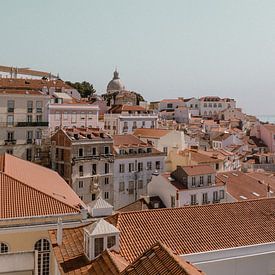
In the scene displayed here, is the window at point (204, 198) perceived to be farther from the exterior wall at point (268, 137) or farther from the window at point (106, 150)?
the exterior wall at point (268, 137)

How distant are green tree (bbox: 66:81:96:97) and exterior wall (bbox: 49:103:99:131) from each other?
37.9 m

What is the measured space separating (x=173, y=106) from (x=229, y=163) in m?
62.9

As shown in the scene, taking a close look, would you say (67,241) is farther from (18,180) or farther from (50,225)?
(18,180)

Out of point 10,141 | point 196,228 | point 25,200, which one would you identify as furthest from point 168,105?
point 196,228

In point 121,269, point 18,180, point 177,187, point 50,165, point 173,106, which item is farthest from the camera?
point 173,106

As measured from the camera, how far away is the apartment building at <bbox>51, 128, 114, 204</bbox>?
4269cm

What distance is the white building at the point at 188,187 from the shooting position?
3884 centimetres

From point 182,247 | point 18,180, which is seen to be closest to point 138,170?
point 18,180

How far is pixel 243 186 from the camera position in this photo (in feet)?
141

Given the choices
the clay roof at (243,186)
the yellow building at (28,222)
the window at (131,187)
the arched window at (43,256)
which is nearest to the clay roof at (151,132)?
the window at (131,187)

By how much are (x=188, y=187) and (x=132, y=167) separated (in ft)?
31.6

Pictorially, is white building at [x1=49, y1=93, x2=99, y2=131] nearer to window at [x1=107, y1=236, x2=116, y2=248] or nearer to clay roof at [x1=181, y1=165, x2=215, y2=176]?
clay roof at [x1=181, y1=165, x2=215, y2=176]

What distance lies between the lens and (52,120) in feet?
168

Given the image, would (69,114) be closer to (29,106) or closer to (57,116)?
(57,116)
